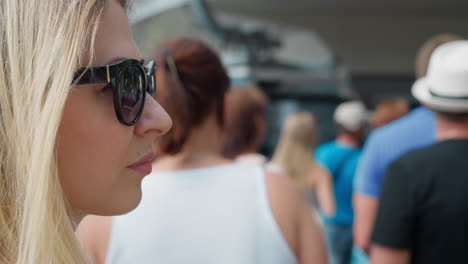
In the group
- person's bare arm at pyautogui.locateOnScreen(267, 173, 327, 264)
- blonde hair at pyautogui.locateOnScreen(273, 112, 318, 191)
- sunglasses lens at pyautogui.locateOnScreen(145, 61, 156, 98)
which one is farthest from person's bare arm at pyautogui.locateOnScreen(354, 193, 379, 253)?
sunglasses lens at pyautogui.locateOnScreen(145, 61, 156, 98)

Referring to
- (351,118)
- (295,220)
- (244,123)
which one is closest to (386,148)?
(244,123)

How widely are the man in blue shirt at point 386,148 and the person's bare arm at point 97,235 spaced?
1.43 m

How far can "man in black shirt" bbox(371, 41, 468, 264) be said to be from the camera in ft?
6.93

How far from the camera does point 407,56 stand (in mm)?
13961

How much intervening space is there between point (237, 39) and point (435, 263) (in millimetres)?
9389

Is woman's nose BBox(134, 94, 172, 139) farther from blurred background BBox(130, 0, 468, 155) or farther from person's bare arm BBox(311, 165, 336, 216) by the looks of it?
blurred background BBox(130, 0, 468, 155)

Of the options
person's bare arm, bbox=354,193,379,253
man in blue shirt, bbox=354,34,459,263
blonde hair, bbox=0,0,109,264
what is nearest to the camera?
blonde hair, bbox=0,0,109,264

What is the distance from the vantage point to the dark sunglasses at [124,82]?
0.90 metres

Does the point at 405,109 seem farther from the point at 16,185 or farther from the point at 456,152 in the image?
the point at 16,185

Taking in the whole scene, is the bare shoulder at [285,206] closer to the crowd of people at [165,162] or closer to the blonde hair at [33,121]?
the crowd of people at [165,162]

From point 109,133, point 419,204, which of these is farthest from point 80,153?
point 419,204

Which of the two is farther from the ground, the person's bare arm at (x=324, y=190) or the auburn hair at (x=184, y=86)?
the auburn hair at (x=184, y=86)

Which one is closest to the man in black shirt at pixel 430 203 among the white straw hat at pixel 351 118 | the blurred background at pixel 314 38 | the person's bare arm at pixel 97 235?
the person's bare arm at pixel 97 235

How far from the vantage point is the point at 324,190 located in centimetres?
469
